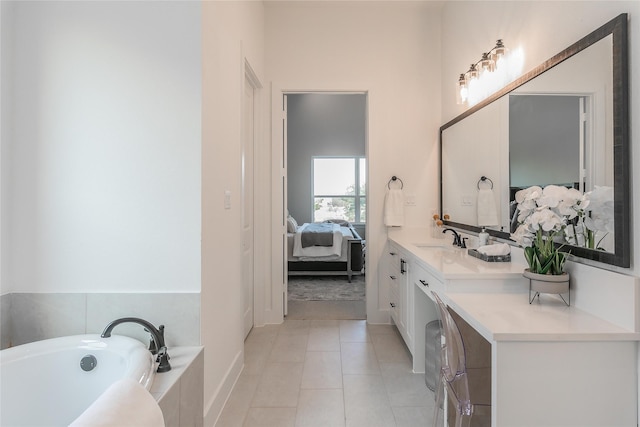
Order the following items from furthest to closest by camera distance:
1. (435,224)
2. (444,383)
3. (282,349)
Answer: (435,224) < (282,349) < (444,383)

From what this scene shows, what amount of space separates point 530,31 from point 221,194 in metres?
2.02

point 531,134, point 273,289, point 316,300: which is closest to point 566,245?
point 531,134

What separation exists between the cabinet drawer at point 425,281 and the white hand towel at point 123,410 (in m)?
1.41

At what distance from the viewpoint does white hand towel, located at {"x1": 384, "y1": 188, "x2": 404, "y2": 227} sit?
326 cm

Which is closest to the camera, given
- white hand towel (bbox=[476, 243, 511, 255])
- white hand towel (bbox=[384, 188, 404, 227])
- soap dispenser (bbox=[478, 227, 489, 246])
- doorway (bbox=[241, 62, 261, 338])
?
white hand towel (bbox=[476, 243, 511, 255])

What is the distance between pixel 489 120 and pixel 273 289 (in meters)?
2.43

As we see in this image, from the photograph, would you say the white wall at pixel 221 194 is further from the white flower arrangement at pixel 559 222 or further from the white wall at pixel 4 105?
the white flower arrangement at pixel 559 222

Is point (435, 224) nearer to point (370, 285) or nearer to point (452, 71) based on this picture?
point (370, 285)

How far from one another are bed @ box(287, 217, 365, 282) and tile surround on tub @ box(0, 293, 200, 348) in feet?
11.2

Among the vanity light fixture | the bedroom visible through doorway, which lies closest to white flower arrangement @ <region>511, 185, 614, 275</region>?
the vanity light fixture

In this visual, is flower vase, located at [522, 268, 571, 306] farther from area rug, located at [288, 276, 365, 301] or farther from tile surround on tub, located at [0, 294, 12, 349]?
area rug, located at [288, 276, 365, 301]

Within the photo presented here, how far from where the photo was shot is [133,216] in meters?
1.58

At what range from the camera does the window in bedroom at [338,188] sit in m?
7.77

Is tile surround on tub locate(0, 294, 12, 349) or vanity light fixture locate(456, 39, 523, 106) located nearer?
tile surround on tub locate(0, 294, 12, 349)
